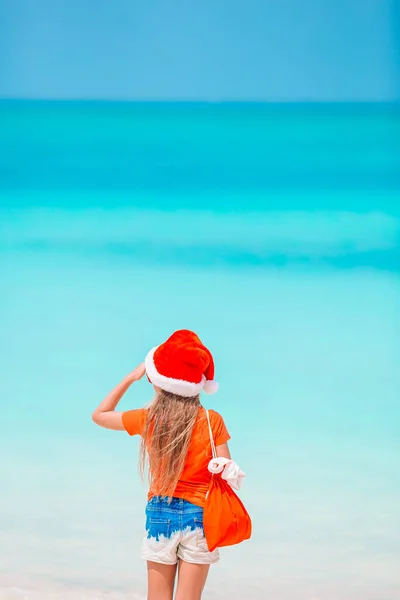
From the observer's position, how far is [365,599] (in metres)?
4.01

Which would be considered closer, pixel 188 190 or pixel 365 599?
pixel 365 599

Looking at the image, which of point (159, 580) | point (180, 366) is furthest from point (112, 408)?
point (159, 580)

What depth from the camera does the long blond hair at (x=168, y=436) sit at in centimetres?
249

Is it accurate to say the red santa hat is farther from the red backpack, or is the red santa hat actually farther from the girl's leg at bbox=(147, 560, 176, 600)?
the girl's leg at bbox=(147, 560, 176, 600)

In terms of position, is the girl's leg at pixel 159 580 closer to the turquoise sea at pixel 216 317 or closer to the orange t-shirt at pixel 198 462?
the orange t-shirt at pixel 198 462

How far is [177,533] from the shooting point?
2.52 m

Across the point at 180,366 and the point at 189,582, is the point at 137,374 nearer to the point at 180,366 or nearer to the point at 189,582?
the point at 180,366

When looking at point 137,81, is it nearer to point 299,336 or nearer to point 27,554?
point 299,336

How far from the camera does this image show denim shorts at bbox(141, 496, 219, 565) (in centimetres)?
251

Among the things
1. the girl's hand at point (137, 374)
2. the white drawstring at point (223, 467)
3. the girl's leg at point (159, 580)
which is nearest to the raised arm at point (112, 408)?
the girl's hand at point (137, 374)

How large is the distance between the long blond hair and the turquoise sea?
5.29 feet

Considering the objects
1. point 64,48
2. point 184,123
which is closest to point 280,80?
point 184,123

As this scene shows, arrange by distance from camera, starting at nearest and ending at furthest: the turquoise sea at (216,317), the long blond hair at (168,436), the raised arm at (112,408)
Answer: the long blond hair at (168,436) → the raised arm at (112,408) → the turquoise sea at (216,317)

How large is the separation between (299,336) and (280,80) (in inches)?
49.2
